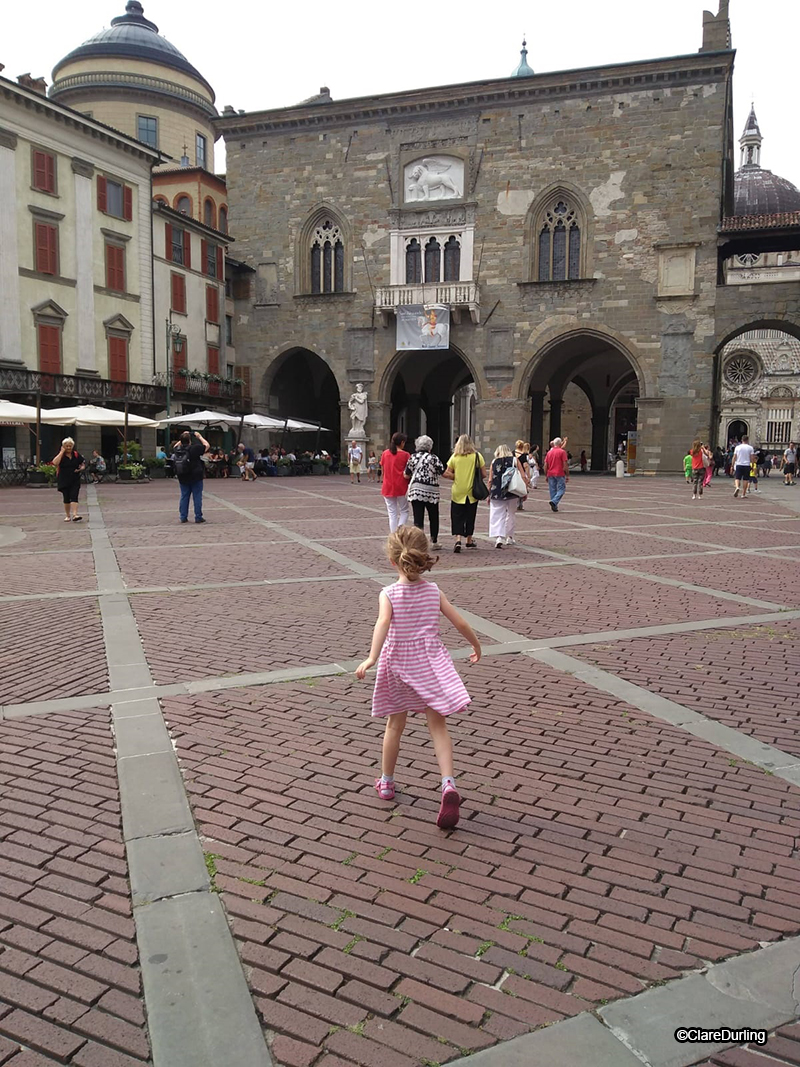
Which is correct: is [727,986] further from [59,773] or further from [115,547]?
[115,547]

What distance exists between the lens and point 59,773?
4.14m

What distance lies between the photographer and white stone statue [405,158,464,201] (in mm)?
35250

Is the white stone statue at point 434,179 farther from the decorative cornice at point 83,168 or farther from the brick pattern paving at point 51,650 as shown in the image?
the brick pattern paving at point 51,650

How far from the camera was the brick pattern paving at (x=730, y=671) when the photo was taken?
16.4ft

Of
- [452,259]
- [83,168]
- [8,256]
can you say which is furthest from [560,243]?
[8,256]

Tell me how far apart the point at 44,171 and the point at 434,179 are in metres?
15.1

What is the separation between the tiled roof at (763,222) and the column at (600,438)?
13.7m

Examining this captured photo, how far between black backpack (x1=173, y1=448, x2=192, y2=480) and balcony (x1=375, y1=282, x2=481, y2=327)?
2229 cm

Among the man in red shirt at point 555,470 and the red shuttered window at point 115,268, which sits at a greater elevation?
the red shuttered window at point 115,268

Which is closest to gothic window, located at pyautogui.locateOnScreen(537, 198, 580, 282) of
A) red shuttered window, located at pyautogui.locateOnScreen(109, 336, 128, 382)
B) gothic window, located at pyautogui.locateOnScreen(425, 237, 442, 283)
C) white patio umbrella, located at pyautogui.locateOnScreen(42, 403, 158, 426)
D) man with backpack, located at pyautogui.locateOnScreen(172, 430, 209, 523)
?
gothic window, located at pyautogui.locateOnScreen(425, 237, 442, 283)

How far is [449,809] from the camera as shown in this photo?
11.7ft

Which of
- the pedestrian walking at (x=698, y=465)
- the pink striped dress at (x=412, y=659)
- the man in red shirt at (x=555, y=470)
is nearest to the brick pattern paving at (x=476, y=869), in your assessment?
the pink striped dress at (x=412, y=659)

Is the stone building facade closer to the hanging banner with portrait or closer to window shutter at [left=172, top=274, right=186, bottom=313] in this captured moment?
the hanging banner with portrait

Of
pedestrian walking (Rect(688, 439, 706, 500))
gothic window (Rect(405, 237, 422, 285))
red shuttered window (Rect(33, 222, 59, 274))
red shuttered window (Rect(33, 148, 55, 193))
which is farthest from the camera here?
gothic window (Rect(405, 237, 422, 285))
